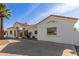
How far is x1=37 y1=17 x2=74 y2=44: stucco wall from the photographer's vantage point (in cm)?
1098

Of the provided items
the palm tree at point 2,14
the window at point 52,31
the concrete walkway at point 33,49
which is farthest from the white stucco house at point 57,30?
the palm tree at point 2,14

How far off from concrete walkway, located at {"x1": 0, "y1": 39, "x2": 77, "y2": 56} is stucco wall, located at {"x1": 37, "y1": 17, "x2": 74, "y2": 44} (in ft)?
4.60

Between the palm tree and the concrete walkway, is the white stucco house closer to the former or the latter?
the concrete walkway

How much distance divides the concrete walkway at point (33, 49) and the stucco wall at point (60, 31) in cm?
140

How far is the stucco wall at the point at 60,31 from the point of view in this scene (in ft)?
36.0

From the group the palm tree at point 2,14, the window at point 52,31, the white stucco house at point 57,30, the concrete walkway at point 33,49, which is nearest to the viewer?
the concrete walkway at point 33,49

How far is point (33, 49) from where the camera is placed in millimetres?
8781

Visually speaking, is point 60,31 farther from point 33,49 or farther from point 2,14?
point 2,14

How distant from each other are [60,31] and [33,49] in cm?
314

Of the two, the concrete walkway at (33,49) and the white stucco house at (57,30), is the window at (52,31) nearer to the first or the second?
the white stucco house at (57,30)

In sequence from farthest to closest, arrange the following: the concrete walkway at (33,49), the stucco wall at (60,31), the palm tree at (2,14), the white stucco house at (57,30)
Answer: the stucco wall at (60,31) < the white stucco house at (57,30) < the palm tree at (2,14) < the concrete walkway at (33,49)

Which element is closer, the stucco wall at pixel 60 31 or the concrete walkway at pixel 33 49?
the concrete walkway at pixel 33 49

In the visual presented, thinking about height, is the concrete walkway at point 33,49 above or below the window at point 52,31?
below

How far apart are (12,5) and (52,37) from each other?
3.44 m
